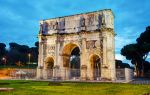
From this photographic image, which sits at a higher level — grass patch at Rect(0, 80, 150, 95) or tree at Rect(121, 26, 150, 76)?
tree at Rect(121, 26, 150, 76)

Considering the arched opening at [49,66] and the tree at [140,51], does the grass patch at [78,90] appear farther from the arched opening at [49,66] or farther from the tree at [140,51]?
the tree at [140,51]

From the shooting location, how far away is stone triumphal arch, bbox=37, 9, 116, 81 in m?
36.8

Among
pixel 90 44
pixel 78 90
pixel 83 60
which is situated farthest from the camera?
pixel 90 44

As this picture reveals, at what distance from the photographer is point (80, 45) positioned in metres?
39.2

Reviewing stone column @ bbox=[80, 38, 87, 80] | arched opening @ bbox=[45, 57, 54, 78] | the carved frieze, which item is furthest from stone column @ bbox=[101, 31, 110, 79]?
arched opening @ bbox=[45, 57, 54, 78]

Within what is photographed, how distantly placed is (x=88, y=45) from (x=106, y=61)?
432 centimetres

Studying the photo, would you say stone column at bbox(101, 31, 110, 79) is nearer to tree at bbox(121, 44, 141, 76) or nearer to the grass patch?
the grass patch

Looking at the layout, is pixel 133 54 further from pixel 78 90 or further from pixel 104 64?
pixel 78 90

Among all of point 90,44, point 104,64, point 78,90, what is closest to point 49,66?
point 90,44

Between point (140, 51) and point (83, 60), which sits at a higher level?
point (140, 51)

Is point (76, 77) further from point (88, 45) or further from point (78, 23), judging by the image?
point (78, 23)

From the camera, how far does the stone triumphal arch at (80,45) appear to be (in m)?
36.8

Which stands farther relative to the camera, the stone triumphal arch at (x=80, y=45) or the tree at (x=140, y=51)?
the tree at (x=140, y=51)

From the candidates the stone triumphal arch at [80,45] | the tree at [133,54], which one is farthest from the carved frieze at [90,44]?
the tree at [133,54]
